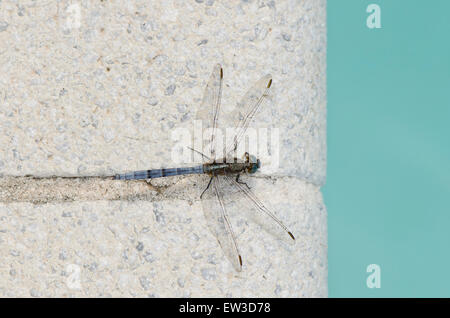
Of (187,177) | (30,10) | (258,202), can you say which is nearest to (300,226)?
(258,202)

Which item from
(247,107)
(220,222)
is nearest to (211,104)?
(247,107)

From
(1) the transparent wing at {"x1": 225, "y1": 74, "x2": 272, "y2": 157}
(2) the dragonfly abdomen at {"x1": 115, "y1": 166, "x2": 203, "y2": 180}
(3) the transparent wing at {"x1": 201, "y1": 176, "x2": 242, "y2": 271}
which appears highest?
(1) the transparent wing at {"x1": 225, "y1": 74, "x2": 272, "y2": 157}

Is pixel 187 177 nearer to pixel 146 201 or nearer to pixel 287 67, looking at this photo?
pixel 146 201

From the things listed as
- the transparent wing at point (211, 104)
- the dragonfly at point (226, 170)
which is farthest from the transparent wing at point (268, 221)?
the transparent wing at point (211, 104)

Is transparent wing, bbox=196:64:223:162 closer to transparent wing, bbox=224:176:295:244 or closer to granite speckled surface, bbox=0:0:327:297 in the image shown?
granite speckled surface, bbox=0:0:327:297

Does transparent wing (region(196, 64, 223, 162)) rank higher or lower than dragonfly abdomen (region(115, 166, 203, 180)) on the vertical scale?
higher

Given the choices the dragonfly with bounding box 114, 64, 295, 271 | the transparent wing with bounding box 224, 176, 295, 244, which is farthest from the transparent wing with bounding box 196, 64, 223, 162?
the transparent wing with bounding box 224, 176, 295, 244
